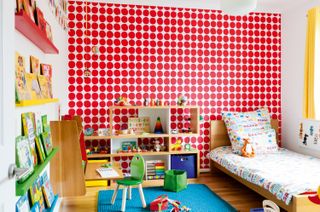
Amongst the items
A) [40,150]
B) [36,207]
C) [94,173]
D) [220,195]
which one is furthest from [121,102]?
[36,207]

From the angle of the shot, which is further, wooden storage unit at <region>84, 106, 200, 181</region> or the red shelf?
wooden storage unit at <region>84, 106, 200, 181</region>

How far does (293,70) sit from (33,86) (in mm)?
3622

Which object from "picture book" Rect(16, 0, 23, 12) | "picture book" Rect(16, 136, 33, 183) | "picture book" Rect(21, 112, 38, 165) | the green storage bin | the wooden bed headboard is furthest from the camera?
the wooden bed headboard

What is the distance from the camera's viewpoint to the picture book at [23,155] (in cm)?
138

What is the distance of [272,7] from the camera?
4.51 meters

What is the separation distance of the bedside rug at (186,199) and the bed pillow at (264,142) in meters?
0.83

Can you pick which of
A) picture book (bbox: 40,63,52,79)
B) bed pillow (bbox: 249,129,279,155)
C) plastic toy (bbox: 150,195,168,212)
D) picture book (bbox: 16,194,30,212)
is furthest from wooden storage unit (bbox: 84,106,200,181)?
picture book (bbox: 16,194,30,212)

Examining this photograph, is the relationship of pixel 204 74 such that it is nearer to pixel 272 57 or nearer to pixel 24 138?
pixel 272 57

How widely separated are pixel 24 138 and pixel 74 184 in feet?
3.33

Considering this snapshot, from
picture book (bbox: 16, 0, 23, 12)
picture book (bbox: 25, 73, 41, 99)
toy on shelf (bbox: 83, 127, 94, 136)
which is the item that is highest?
picture book (bbox: 16, 0, 23, 12)

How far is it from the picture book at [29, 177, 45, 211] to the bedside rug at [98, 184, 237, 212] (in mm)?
1149

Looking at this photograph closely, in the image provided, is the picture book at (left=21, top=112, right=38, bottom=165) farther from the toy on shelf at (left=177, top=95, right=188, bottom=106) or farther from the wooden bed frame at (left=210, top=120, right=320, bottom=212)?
the toy on shelf at (left=177, top=95, right=188, bottom=106)

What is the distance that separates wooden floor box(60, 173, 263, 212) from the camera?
9.07ft

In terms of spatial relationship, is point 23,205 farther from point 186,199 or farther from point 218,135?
point 218,135
